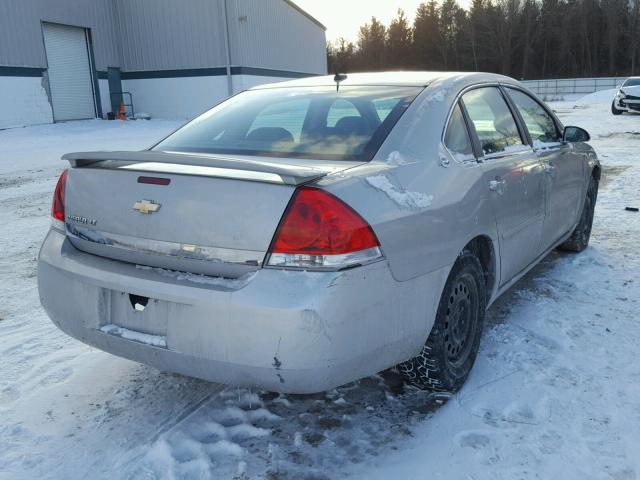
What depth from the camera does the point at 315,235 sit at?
2211 mm

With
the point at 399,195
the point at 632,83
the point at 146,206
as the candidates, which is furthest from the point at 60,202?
the point at 632,83

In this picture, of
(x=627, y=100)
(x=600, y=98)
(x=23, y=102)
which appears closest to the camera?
(x=627, y=100)

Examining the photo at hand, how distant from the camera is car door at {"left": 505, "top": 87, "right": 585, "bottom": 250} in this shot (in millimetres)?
4043

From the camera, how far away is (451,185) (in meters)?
2.80

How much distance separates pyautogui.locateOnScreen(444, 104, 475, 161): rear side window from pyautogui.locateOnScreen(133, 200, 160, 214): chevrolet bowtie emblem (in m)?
1.43

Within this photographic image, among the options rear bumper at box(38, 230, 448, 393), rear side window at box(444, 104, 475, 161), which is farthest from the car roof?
rear bumper at box(38, 230, 448, 393)

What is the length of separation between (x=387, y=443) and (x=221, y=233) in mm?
1162

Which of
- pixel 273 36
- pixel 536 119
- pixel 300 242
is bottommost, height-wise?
pixel 300 242

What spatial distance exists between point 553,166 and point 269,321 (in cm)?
278

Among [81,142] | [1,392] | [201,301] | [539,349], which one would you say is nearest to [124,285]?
[201,301]

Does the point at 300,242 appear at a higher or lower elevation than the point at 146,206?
lower

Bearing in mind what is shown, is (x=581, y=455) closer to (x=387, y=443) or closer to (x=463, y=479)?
(x=463, y=479)

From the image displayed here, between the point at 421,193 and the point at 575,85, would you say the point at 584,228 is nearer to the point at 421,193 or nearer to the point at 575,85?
the point at 421,193

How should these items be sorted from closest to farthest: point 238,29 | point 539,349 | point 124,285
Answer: point 124,285, point 539,349, point 238,29
